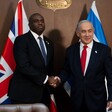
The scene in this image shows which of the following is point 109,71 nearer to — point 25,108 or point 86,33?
point 86,33

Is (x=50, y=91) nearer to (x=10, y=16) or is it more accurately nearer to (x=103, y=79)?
(x=103, y=79)

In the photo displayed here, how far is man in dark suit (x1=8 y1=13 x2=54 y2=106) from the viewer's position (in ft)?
8.89

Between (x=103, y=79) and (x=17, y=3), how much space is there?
1.49 metres

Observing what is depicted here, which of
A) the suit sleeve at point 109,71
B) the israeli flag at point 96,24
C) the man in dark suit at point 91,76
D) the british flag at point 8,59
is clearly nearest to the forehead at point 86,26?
the man in dark suit at point 91,76

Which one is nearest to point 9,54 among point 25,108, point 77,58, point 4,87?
point 4,87

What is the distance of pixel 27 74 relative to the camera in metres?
2.70

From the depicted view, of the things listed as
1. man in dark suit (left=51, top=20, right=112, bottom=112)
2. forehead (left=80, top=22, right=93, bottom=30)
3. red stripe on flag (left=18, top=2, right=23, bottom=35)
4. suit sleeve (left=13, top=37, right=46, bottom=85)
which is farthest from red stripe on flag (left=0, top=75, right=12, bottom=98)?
forehead (left=80, top=22, right=93, bottom=30)

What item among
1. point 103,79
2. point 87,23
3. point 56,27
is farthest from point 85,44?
point 56,27

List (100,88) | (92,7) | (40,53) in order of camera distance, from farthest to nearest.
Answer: (92,7) → (40,53) → (100,88)

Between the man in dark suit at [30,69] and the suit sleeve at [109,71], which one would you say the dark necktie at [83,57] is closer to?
the suit sleeve at [109,71]

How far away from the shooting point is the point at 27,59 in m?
2.72

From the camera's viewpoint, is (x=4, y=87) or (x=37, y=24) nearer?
(x=37, y=24)

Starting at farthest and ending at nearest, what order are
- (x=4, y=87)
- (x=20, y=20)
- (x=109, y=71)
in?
(x=20, y=20)
(x=4, y=87)
(x=109, y=71)

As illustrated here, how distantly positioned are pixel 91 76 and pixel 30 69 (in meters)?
0.61
